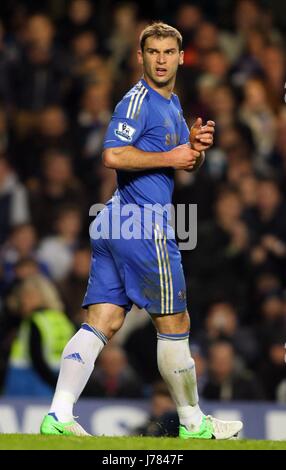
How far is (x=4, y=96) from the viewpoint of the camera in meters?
13.3

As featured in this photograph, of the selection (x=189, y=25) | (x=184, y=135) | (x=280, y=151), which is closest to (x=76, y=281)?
(x=280, y=151)


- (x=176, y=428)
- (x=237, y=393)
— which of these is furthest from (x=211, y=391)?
(x=176, y=428)

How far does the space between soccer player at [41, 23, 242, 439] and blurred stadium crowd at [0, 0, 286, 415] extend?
3.22 meters

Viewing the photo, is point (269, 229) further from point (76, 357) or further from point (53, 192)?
point (76, 357)

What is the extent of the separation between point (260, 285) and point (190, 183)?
3.88ft

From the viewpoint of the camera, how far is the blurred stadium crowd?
11.2m

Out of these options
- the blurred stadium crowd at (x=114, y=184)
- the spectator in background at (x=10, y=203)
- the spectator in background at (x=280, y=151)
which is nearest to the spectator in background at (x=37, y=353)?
the blurred stadium crowd at (x=114, y=184)

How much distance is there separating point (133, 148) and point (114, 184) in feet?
18.4

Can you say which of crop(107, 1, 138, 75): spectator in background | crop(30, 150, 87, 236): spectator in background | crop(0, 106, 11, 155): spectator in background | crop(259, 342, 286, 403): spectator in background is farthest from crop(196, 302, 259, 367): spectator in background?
crop(107, 1, 138, 75): spectator in background

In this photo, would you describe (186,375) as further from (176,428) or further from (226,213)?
(226,213)

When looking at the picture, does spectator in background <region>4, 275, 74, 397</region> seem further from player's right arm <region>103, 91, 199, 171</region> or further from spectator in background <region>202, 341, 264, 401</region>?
player's right arm <region>103, 91, 199, 171</region>

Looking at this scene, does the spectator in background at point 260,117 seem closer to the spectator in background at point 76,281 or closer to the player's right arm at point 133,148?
the spectator in background at point 76,281

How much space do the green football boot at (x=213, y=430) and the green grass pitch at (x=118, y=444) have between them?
0.26 meters
